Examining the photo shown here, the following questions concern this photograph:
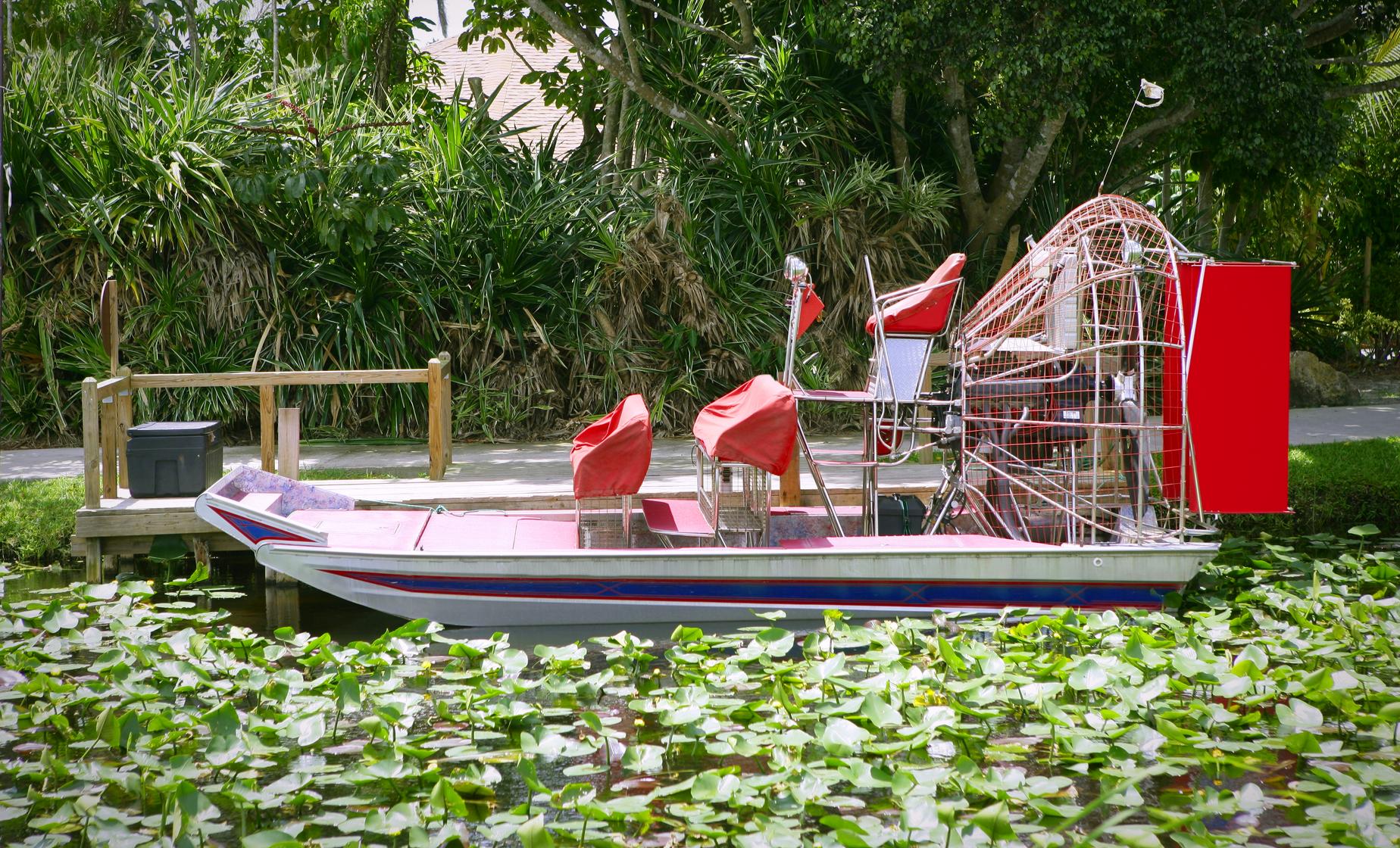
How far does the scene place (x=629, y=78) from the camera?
13.5 metres

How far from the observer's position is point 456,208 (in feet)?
42.8

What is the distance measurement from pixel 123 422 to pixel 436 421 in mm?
2286

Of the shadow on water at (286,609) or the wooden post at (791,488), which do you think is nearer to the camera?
the shadow on water at (286,609)

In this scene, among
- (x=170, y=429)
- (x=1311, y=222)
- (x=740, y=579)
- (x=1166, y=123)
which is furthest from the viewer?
(x=1311, y=222)

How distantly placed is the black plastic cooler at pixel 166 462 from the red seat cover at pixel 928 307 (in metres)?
4.80

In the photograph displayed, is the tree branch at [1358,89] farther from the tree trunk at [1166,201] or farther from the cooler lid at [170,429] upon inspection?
the cooler lid at [170,429]

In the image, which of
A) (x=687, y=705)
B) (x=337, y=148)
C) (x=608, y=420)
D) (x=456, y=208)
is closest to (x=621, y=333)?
(x=456, y=208)

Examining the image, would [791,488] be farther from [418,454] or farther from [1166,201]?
[1166,201]

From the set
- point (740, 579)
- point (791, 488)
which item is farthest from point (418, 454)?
point (740, 579)

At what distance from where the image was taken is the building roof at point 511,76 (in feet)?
81.4

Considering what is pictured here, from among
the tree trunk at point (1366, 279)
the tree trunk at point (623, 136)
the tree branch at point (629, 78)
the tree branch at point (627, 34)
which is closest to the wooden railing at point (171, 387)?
the tree branch at point (629, 78)

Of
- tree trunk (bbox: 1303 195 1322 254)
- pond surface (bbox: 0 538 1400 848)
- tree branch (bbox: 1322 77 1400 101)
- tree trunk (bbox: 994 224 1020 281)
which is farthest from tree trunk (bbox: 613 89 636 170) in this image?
tree trunk (bbox: 1303 195 1322 254)

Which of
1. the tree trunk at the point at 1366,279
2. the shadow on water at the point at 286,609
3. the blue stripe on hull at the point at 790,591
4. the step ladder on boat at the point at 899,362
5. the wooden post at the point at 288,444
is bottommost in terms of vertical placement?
the shadow on water at the point at 286,609

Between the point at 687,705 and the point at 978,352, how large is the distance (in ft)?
11.1
